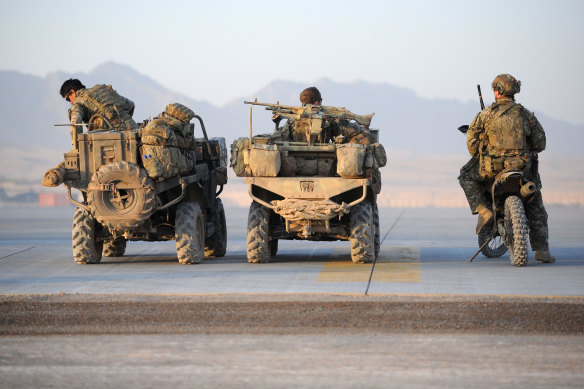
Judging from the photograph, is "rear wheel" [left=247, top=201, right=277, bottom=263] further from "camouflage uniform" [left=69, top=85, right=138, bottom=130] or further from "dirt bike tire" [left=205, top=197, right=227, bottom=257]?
"camouflage uniform" [left=69, top=85, right=138, bottom=130]

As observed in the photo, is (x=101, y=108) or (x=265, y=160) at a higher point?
(x=101, y=108)

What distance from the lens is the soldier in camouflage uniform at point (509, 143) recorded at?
48.4 ft

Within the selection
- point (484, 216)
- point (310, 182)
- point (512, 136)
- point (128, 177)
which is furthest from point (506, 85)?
point (128, 177)

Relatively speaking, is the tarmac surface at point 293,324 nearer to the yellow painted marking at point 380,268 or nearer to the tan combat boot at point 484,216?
the yellow painted marking at point 380,268

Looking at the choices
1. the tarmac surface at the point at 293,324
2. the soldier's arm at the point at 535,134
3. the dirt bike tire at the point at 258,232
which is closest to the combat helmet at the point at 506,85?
the soldier's arm at the point at 535,134

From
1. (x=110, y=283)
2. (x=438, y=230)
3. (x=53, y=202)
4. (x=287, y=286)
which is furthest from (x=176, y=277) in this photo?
(x=53, y=202)

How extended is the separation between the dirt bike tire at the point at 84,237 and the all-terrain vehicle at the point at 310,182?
2.14 m

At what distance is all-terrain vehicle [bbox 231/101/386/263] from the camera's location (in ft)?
48.2

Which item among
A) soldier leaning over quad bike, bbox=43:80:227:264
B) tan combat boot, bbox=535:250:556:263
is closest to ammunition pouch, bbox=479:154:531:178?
tan combat boot, bbox=535:250:556:263

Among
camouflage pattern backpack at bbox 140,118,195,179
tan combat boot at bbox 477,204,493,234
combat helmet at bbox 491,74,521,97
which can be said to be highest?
combat helmet at bbox 491,74,521,97

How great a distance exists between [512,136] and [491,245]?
7.39 feet

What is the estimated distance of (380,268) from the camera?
46.9 ft

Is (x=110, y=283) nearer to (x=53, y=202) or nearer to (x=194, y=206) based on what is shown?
(x=194, y=206)

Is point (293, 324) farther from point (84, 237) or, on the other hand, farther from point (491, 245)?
point (491, 245)
